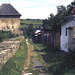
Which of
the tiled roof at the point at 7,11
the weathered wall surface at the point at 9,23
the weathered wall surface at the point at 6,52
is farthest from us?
the weathered wall surface at the point at 9,23

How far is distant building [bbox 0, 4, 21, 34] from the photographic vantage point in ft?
147

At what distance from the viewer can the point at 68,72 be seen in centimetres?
905

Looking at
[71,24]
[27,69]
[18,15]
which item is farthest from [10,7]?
[27,69]

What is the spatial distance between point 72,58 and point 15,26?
36.2 m

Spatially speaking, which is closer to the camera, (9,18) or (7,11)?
(7,11)

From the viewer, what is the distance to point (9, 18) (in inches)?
1783

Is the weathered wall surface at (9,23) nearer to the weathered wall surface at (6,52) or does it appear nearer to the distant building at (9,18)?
the distant building at (9,18)

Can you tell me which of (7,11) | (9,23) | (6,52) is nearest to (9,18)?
(9,23)

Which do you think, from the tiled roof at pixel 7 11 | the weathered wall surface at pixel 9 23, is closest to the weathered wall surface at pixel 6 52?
the tiled roof at pixel 7 11

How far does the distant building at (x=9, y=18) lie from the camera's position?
44781 mm

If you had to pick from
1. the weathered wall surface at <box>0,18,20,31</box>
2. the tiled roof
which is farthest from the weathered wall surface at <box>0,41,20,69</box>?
the weathered wall surface at <box>0,18,20,31</box>

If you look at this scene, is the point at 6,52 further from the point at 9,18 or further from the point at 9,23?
the point at 9,23

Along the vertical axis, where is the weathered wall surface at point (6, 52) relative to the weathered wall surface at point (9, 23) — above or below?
below

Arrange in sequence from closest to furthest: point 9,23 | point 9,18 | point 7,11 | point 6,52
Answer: point 6,52, point 7,11, point 9,18, point 9,23
